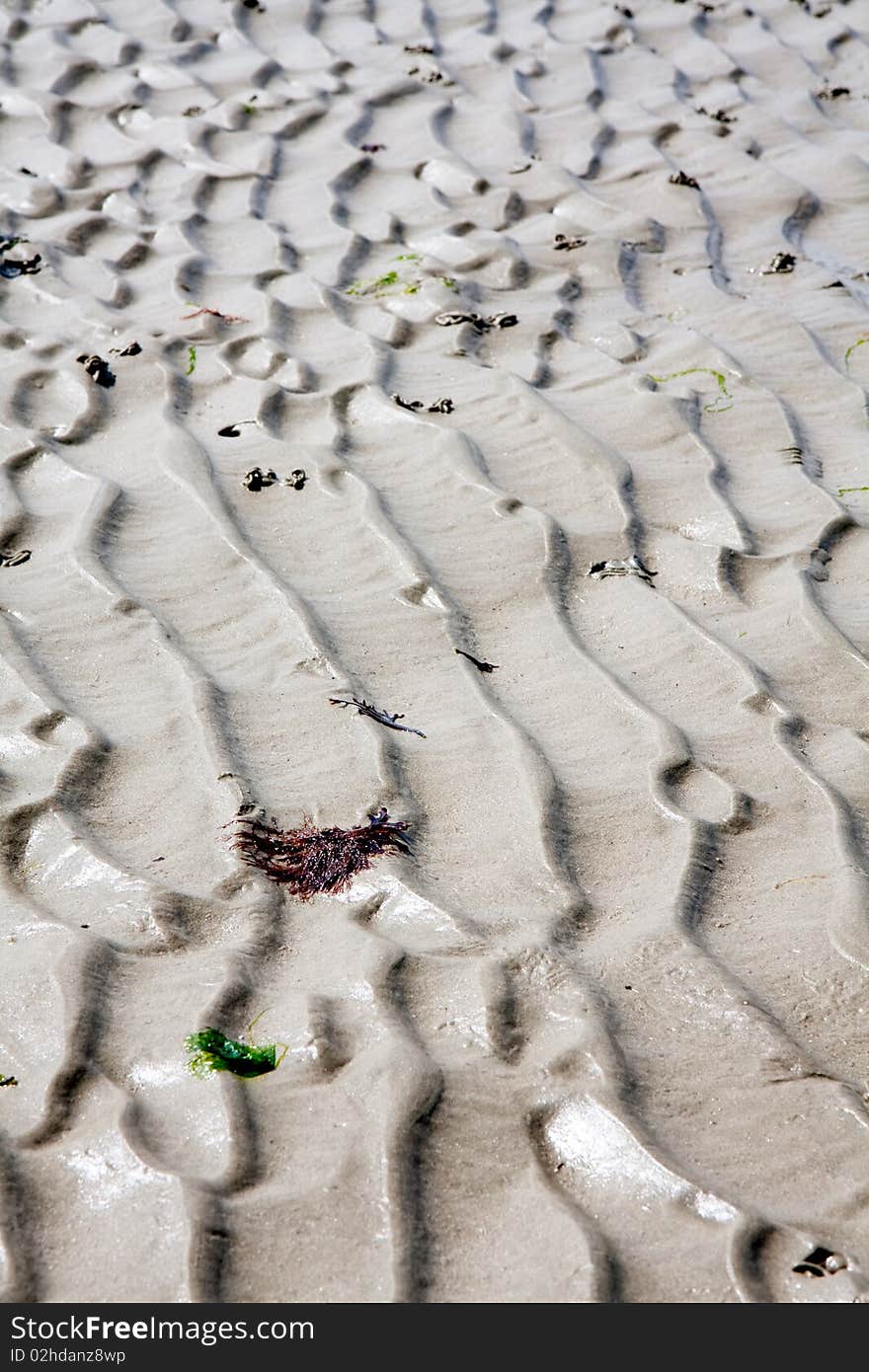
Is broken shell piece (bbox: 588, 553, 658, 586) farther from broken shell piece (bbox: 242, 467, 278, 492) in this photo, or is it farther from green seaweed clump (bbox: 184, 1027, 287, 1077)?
green seaweed clump (bbox: 184, 1027, 287, 1077)

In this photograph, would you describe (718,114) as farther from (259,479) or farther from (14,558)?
(14,558)

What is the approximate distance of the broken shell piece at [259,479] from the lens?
11.3 ft

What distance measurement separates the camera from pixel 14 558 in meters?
3.16

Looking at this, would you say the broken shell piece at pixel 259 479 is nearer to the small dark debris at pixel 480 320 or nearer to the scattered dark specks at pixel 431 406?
the scattered dark specks at pixel 431 406

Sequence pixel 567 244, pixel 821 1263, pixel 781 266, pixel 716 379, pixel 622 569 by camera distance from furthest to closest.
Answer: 1. pixel 567 244
2. pixel 781 266
3. pixel 716 379
4. pixel 622 569
5. pixel 821 1263

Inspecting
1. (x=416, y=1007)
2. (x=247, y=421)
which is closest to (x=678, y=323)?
(x=247, y=421)

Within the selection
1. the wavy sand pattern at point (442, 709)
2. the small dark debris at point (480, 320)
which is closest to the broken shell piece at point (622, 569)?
the wavy sand pattern at point (442, 709)

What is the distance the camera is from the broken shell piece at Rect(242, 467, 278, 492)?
343cm

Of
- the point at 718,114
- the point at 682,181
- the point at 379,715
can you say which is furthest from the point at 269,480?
the point at 718,114

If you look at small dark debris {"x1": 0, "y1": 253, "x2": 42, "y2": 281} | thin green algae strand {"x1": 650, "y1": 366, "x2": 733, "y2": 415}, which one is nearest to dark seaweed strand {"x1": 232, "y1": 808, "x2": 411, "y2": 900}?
thin green algae strand {"x1": 650, "y1": 366, "x2": 733, "y2": 415}

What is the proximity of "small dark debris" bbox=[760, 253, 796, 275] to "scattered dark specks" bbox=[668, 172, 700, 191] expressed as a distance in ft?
2.23

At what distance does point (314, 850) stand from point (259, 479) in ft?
4.67

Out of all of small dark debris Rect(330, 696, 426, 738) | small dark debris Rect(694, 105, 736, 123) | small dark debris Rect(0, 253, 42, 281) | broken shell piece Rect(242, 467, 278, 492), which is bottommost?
small dark debris Rect(0, 253, 42, 281)

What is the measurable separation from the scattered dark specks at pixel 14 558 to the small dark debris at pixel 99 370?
95 centimetres
